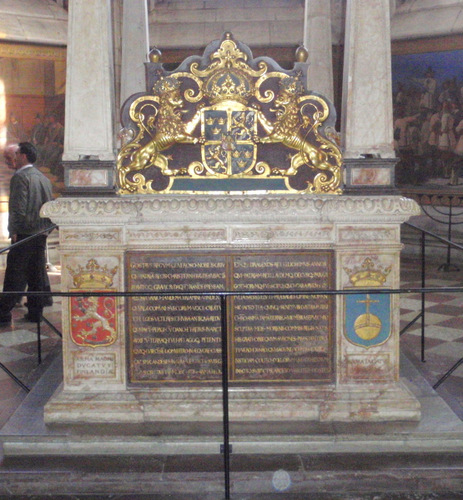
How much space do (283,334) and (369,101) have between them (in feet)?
4.88

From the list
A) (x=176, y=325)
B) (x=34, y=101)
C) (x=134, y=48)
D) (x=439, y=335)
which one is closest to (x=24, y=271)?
(x=134, y=48)

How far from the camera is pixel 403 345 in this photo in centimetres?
600

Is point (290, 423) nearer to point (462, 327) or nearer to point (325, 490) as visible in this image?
point (325, 490)

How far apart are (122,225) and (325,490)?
6.12 feet

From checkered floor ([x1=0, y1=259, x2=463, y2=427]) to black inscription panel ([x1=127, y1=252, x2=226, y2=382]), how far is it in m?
1.02

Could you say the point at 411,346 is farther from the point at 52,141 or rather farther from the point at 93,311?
the point at 52,141

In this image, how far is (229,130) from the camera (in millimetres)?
4246

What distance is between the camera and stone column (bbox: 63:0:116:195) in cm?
406

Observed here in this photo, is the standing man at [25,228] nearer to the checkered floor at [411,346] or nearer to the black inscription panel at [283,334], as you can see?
the checkered floor at [411,346]

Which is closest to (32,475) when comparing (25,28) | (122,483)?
(122,483)

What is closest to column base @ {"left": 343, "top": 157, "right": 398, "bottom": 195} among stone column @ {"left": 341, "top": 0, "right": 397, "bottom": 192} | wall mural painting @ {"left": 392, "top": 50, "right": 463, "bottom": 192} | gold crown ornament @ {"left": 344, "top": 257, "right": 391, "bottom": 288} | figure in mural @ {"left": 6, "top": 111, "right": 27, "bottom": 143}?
stone column @ {"left": 341, "top": 0, "right": 397, "bottom": 192}

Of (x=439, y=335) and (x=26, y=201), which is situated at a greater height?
(x=26, y=201)

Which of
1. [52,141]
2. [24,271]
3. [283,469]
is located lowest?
[283,469]

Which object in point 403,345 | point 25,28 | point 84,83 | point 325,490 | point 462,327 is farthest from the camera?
point 25,28
